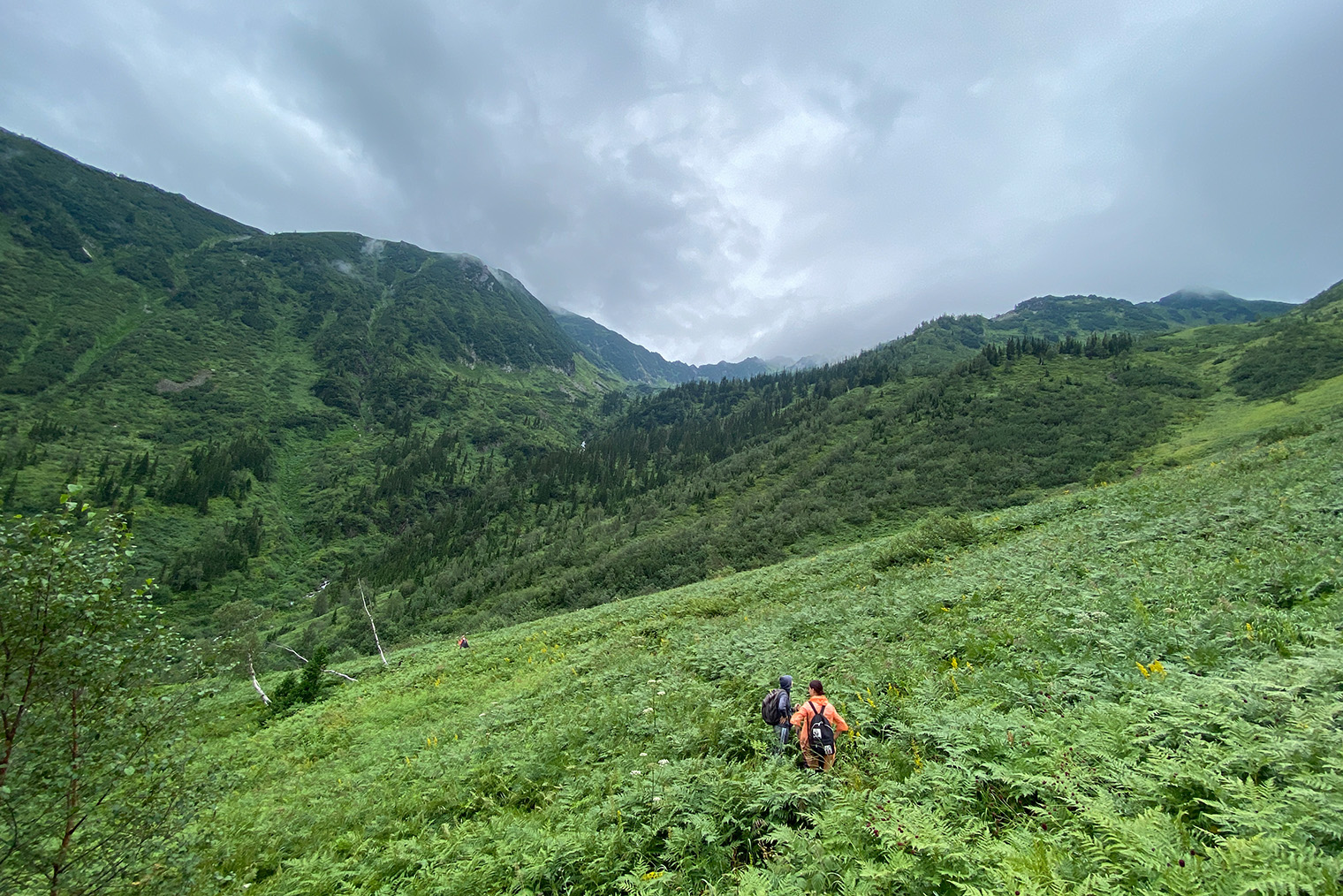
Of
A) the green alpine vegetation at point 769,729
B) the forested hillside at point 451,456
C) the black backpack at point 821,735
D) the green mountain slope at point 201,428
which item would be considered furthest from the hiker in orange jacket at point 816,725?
the green mountain slope at point 201,428

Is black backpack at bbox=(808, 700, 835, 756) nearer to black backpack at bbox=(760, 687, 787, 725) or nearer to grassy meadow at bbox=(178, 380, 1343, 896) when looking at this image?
grassy meadow at bbox=(178, 380, 1343, 896)

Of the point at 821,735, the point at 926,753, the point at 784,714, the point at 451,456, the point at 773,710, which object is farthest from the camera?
the point at 451,456

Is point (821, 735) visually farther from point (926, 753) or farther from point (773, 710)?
point (926, 753)

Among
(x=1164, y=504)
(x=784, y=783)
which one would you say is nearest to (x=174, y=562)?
(x=784, y=783)

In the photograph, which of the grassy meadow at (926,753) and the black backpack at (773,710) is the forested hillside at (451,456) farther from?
the black backpack at (773,710)

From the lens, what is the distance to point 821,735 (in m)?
6.40

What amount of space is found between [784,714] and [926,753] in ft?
6.15

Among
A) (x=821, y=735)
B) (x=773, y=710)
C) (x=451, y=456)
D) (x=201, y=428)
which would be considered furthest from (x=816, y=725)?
(x=201, y=428)

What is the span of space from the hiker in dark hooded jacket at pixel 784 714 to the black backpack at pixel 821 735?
51 cm

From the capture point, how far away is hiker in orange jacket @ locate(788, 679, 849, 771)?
20.7ft

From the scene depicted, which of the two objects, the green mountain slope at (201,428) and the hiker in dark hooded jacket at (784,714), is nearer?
the hiker in dark hooded jacket at (784,714)

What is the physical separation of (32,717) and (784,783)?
7.86m

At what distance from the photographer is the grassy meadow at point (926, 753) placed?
149 inches

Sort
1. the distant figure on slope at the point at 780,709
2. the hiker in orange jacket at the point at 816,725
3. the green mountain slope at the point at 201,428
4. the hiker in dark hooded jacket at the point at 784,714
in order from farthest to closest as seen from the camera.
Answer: the green mountain slope at the point at 201,428, the distant figure on slope at the point at 780,709, the hiker in dark hooded jacket at the point at 784,714, the hiker in orange jacket at the point at 816,725
